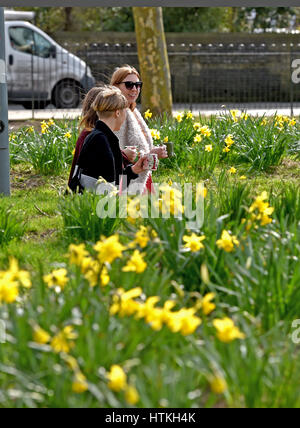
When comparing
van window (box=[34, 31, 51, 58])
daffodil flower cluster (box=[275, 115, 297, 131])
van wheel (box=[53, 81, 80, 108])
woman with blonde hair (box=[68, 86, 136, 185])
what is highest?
van window (box=[34, 31, 51, 58])

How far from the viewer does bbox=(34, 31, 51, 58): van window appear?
15508 mm

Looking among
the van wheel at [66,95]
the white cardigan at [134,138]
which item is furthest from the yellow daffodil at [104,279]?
the van wheel at [66,95]

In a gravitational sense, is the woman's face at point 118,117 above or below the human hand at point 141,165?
above

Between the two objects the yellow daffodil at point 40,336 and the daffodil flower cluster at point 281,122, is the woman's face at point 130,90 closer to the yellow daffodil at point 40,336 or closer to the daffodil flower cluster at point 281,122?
the daffodil flower cluster at point 281,122

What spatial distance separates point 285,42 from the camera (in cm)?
2106

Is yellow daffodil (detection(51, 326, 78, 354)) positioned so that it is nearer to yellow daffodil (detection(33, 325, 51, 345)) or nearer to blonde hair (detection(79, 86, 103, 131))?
yellow daffodil (detection(33, 325, 51, 345))

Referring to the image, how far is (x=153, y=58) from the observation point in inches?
436

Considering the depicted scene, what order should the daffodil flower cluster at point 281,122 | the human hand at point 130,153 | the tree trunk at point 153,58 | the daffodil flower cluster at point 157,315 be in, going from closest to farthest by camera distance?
1. the daffodil flower cluster at point 157,315
2. the human hand at point 130,153
3. the daffodil flower cluster at point 281,122
4. the tree trunk at point 153,58

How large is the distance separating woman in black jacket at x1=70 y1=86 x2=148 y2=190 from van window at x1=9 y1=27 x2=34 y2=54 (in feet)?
35.5

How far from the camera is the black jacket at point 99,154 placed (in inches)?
196

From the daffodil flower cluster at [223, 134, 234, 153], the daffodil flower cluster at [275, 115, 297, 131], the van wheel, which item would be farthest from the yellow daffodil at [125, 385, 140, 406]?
the van wheel
